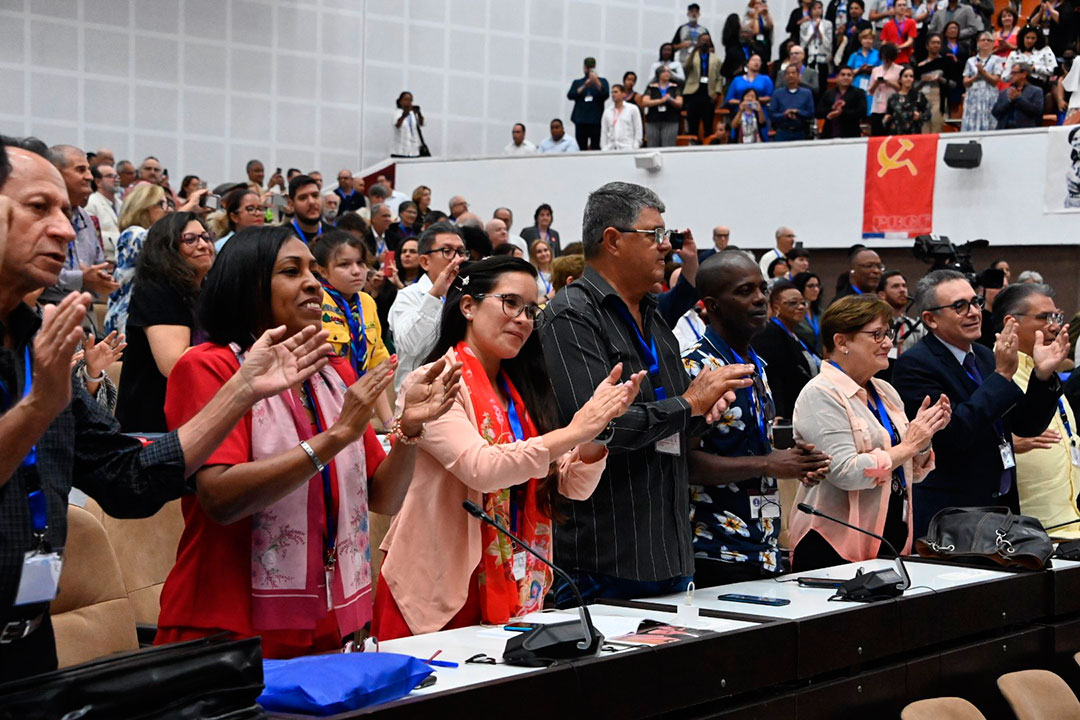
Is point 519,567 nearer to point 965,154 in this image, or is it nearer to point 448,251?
point 448,251

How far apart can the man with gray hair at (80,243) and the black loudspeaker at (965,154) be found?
7.68 meters

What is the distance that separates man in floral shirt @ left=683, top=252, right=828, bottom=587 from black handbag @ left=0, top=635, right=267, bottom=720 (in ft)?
5.22

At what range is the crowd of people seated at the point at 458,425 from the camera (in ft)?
6.25

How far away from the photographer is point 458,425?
8.77ft

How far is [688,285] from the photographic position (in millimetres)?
4312

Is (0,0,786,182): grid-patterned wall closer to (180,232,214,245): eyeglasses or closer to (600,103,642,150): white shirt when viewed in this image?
(600,103,642,150): white shirt

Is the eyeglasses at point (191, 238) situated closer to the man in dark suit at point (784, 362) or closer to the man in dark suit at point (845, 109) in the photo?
the man in dark suit at point (784, 362)

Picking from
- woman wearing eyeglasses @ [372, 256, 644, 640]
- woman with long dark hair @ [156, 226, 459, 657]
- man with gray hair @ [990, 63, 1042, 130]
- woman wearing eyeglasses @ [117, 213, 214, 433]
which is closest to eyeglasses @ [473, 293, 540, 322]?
woman wearing eyeglasses @ [372, 256, 644, 640]

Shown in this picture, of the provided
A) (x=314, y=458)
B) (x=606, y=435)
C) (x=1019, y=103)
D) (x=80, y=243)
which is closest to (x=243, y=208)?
(x=80, y=243)

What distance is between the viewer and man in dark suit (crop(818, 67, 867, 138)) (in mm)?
12281

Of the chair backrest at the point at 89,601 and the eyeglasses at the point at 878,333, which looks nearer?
the chair backrest at the point at 89,601

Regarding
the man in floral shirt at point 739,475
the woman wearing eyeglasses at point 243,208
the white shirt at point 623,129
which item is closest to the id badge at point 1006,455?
the man in floral shirt at point 739,475

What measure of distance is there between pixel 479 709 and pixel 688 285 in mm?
2445

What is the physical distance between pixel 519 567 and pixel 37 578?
1256mm
